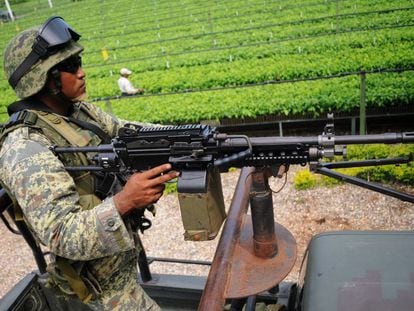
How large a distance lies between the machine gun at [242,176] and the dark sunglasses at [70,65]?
24.2 inches

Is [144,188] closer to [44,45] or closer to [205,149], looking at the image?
[205,149]

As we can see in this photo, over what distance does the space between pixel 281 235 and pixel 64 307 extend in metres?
2.01

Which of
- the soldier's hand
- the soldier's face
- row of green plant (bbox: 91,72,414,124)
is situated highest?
the soldier's face

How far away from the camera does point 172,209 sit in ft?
27.1

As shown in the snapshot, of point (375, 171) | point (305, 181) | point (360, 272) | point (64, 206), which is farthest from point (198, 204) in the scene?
point (375, 171)

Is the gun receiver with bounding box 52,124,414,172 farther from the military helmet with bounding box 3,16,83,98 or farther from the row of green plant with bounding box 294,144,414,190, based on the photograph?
the row of green plant with bounding box 294,144,414,190

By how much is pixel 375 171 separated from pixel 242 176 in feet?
17.8

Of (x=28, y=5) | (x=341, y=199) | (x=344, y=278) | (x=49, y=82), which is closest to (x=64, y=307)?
(x=49, y=82)

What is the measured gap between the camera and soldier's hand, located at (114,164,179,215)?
2473mm

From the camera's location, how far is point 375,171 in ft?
24.2

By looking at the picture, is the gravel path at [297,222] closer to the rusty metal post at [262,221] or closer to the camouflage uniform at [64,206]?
the camouflage uniform at [64,206]

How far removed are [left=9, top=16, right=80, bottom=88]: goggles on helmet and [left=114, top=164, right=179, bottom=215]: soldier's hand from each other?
111 cm

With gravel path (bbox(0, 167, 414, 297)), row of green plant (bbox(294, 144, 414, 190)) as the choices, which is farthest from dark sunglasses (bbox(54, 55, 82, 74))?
row of green plant (bbox(294, 144, 414, 190))

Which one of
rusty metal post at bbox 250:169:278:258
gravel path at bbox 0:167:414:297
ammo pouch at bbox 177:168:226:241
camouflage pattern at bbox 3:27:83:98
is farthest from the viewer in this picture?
gravel path at bbox 0:167:414:297
